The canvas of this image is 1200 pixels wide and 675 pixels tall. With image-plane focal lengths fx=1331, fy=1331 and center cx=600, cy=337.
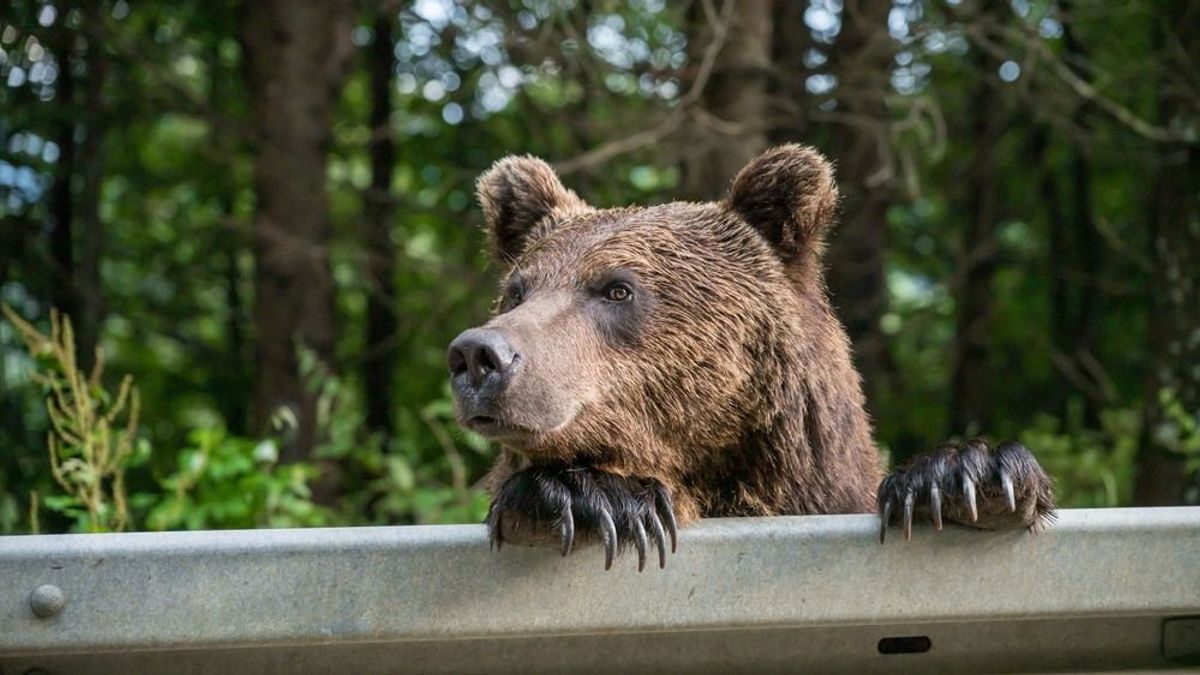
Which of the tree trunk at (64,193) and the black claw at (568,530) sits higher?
the tree trunk at (64,193)

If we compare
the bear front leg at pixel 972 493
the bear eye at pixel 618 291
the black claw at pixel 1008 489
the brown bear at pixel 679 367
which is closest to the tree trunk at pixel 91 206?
the brown bear at pixel 679 367

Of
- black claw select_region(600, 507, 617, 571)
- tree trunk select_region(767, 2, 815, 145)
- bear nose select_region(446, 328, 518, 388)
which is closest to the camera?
black claw select_region(600, 507, 617, 571)

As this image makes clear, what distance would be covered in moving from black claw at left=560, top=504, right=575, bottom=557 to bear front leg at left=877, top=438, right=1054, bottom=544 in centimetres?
61

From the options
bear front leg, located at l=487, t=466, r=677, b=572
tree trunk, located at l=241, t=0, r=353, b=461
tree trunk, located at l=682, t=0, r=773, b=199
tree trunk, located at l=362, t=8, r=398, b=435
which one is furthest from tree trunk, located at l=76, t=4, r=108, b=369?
bear front leg, located at l=487, t=466, r=677, b=572

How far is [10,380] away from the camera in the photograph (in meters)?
6.62

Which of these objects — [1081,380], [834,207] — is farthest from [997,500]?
[1081,380]

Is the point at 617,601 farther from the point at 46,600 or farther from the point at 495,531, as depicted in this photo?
the point at 46,600

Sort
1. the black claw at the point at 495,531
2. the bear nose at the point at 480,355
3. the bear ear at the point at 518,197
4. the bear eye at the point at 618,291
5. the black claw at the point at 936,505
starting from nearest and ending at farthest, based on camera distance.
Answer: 1. the black claw at the point at 495,531
2. the black claw at the point at 936,505
3. the bear nose at the point at 480,355
4. the bear eye at the point at 618,291
5. the bear ear at the point at 518,197

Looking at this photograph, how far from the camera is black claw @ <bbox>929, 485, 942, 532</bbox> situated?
2660 millimetres

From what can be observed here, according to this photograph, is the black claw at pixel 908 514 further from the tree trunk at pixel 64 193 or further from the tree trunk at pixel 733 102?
the tree trunk at pixel 64 193

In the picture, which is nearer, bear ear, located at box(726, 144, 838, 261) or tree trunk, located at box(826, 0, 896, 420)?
bear ear, located at box(726, 144, 838, 261)

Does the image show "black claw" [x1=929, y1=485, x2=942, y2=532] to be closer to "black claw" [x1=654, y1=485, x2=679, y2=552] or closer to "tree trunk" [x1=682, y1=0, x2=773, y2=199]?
"black claw" [x1=654, y1=485, x2=679, y2=552]

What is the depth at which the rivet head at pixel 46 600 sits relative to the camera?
2143 mm

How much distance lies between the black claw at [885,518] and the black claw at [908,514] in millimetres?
32
